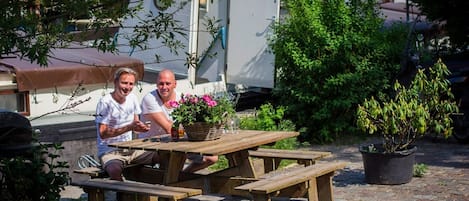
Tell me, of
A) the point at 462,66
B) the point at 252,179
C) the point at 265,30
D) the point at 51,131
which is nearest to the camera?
the point at 252,179

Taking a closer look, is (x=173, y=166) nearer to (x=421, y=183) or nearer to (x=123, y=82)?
(x=123, y=82)

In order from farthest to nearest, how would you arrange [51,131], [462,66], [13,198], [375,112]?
[462,66] → [51,131] → [375,112] → [13,198]

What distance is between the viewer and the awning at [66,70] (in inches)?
370

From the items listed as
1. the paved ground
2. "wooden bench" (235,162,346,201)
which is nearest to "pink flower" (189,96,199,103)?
"wooden bench" (235,162,346,201)

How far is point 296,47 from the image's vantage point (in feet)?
36.3

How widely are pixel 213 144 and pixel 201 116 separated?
0.27 metres

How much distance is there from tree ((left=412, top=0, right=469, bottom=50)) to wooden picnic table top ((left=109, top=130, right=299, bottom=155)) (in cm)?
541

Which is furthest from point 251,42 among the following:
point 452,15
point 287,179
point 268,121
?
point 287,179

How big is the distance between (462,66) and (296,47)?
227 cm

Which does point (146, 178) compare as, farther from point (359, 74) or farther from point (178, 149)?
point (359, 74)

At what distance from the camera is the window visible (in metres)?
9.46

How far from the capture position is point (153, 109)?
746cm

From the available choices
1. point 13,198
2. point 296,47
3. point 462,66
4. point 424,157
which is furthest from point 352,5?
point 13,198

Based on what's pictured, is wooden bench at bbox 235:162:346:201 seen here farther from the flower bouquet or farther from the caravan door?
the caravan door
